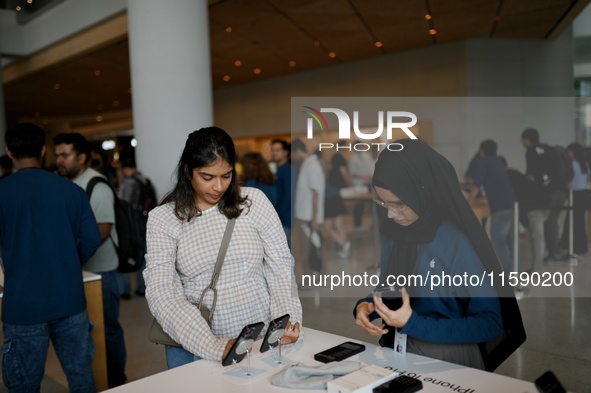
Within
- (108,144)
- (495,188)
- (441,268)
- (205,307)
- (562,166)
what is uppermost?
(108,144)

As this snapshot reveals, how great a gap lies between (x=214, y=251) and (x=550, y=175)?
215 inches

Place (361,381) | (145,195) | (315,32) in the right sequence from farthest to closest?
(315,32), (145,195), (361,381)

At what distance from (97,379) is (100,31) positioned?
6.46 meters

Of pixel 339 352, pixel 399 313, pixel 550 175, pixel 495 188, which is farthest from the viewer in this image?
pixel 550 175

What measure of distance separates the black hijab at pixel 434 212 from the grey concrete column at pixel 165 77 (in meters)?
3.42

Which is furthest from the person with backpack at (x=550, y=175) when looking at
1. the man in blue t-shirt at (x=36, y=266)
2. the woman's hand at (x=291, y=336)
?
the man in blue t-shirt at (x=36, y=266)

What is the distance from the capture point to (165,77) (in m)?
5.16

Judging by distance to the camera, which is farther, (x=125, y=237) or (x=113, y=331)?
(x=125, y=237)

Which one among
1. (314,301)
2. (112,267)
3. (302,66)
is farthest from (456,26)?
(112,267)

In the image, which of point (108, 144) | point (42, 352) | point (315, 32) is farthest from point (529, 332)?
point (108, 144)

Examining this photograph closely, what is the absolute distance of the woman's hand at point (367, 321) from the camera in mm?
1977

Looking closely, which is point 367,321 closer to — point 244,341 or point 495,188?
point 244,341

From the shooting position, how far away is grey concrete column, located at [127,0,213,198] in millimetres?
5145

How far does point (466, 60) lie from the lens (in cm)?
1009
